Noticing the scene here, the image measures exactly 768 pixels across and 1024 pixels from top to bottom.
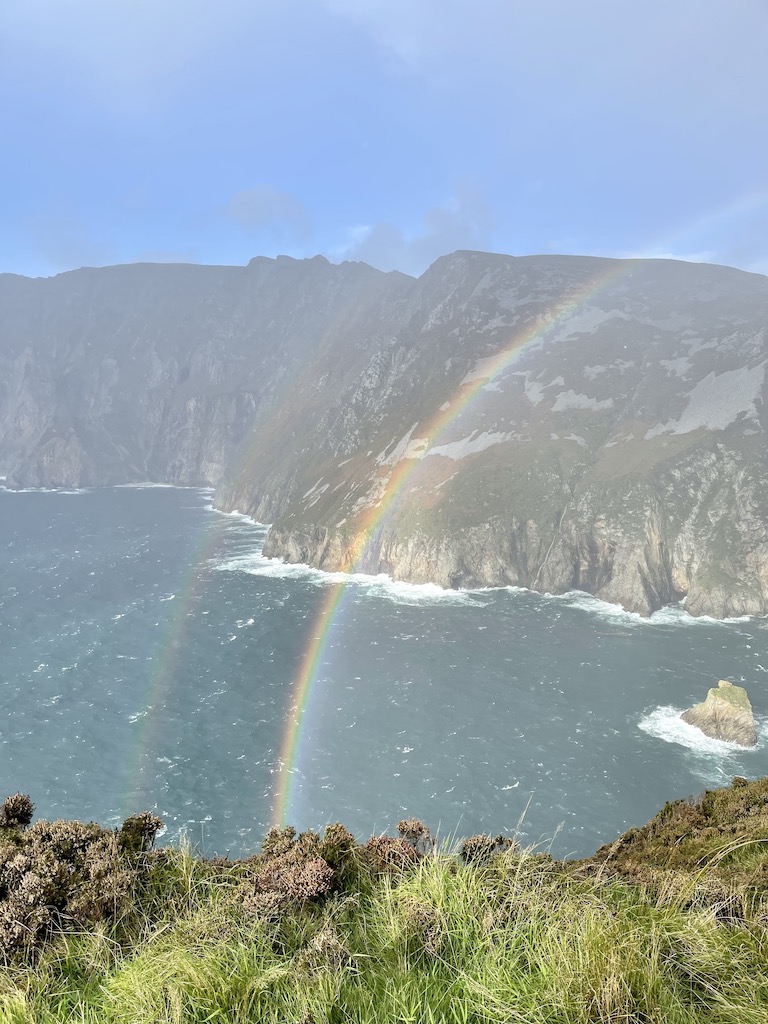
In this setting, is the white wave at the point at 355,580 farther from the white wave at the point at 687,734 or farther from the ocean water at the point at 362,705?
the white wave at the point at 687,734

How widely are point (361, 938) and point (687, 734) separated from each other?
66417mm

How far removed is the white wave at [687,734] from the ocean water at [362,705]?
280mm

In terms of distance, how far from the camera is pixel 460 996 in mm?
5348

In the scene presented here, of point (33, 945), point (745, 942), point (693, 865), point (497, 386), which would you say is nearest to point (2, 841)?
point (33, 945)

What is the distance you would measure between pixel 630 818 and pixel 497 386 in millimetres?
136882

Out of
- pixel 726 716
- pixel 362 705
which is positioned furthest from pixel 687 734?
pixel 362 705

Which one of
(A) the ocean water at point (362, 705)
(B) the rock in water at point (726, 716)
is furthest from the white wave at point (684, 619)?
(B) the rock in water at point (726, 716)

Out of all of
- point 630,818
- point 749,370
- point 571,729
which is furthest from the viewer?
point 749,370

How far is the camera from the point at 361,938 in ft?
21.4

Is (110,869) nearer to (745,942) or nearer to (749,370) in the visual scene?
(745,942)

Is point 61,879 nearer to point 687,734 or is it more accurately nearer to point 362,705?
point 362,705

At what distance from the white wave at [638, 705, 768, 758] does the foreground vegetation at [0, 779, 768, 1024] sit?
2377 inches

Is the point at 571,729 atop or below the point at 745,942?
below

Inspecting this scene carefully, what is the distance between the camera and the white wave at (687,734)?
57.7m
